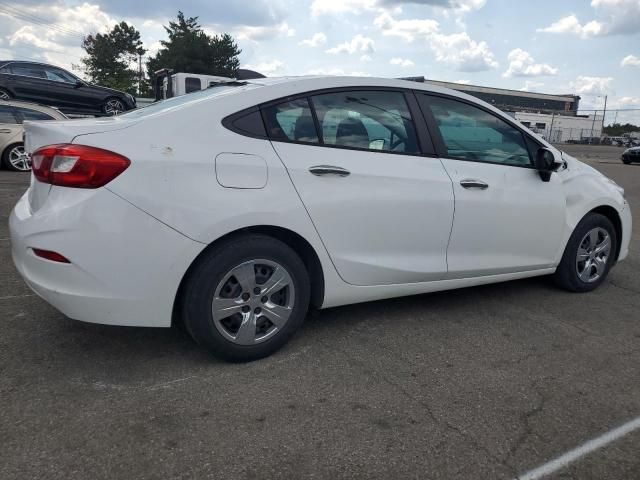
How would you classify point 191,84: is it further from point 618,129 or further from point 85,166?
point 618,129

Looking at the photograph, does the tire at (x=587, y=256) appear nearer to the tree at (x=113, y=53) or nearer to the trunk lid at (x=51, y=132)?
the trunk lid at (x=51, y=132)

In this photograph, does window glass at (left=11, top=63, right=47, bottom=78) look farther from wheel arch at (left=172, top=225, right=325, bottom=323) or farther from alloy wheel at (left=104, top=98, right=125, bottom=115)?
wheel arch at (left=172, top=225, right=325, bottom=323)

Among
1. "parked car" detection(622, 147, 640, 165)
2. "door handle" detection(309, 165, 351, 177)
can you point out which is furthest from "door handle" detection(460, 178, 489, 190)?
"parked car" detection(622, 147, 640, 165)

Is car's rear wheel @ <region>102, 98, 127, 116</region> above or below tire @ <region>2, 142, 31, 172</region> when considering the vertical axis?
above

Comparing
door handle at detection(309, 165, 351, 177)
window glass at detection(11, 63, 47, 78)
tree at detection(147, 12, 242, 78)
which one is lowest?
door handle at detection(309, 165, 351, 177)

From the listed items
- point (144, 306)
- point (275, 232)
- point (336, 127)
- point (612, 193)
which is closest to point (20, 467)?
point (144, 306)

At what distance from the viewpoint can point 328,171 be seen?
10.2 feet

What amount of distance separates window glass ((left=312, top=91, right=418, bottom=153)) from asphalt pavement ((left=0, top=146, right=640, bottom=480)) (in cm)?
122

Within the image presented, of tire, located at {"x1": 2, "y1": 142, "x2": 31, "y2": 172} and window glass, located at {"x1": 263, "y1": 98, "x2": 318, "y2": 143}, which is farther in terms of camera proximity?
tire, located at {"x1": 2, "y1": 142, "x2": 31, "y2": 172}

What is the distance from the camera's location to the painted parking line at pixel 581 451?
2.23 m

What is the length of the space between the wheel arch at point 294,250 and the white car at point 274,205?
0.03ft

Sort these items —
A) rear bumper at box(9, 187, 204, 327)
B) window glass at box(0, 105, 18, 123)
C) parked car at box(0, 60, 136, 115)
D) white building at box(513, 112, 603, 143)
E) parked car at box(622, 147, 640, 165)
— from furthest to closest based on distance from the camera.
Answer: white building at box(513, 112, 603, 143) → parked car at box(622, 147, 640, 165) → parked car at box(0, 60, 136, 115) → window glass at box(0, 105, 18, 123) → rear bumper at box(9, 187, 204, 327)

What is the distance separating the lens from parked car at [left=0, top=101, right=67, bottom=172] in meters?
10.7

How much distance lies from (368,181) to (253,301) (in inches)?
38.7
